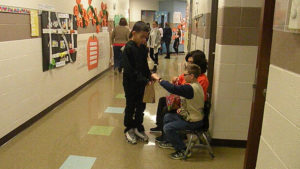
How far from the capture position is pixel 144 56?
296 centimetres

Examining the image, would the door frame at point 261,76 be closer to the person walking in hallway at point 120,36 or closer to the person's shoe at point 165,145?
the person's shoe at point 165,145

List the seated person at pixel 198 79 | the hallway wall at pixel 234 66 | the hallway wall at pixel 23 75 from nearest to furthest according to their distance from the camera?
the hallway wall at pixel 234 66, the seated person at pixel 198 79, the hallway wall at pixel 23 75

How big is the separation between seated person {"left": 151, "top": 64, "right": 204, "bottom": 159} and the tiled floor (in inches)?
9.5

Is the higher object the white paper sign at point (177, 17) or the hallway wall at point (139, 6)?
the hallway wall at point (139, 6)

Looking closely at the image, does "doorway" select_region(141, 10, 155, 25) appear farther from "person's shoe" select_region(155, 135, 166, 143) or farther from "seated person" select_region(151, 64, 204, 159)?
"seated person" select_region(151, 64, 204, 159)

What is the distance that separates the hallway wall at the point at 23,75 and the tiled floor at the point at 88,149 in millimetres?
249

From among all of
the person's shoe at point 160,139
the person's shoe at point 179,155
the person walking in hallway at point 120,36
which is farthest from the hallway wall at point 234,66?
the person walking in hallway at point 120,36

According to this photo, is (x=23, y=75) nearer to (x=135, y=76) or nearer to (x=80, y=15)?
(x=135, y=76)

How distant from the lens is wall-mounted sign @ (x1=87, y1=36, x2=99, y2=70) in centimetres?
575

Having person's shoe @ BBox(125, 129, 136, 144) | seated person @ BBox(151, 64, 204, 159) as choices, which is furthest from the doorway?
seated person @ BBox(151, 64, 204, 159)

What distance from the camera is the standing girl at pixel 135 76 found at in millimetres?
2799

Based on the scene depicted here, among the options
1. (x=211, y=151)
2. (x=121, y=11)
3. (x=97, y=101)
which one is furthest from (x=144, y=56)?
(x=121, y=11)

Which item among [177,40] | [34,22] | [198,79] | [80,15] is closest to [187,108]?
[198,79]

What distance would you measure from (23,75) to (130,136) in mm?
1533
